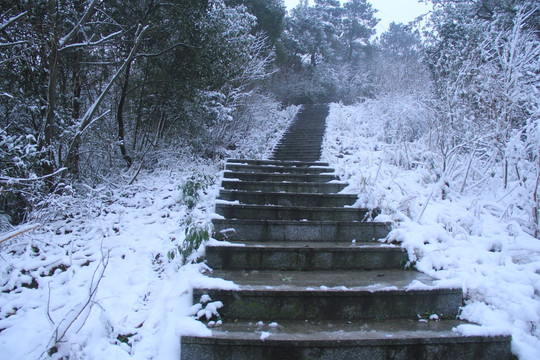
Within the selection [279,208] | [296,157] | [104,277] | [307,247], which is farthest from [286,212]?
[296,157]

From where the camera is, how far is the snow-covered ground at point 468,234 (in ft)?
7.14

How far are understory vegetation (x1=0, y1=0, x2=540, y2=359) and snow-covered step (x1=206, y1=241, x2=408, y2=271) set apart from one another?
19 cm

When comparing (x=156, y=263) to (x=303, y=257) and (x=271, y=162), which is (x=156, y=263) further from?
(x=271, y=162)

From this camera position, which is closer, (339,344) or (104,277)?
(339,344)

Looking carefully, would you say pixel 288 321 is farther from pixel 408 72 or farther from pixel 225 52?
pixel 408 72

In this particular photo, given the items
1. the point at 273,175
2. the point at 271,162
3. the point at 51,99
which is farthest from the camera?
the point at 271,162

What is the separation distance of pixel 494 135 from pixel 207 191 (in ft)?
11.8

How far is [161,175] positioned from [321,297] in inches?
143

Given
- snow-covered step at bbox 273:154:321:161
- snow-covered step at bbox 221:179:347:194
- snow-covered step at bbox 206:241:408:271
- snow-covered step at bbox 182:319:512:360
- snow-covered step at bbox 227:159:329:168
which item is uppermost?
snow-covered step at bbox 273:154:321:161

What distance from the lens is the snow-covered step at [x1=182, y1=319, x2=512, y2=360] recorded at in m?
1.96

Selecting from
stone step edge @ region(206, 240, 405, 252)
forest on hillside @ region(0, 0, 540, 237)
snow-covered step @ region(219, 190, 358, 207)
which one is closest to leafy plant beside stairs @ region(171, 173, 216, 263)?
stone step edge @ region(206, 240, 405, 252)

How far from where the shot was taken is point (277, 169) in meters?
5.43

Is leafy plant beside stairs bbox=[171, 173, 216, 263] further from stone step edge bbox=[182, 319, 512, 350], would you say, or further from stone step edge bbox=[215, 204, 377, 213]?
stone step edge bbox=[182, 319, 512, 350]

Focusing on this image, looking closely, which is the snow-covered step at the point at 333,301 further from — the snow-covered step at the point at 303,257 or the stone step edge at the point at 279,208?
the stone step edge at the point at 279,208
